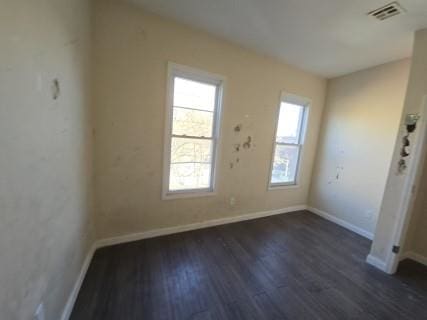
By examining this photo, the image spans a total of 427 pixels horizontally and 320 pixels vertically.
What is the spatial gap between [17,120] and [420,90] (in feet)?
10.7

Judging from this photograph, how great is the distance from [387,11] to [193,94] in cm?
213

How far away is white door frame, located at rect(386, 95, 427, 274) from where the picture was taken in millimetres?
1896

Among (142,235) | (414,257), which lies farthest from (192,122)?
(414,257)

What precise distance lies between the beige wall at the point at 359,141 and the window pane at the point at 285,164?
51cm

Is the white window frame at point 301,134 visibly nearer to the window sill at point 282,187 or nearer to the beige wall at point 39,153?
the window sill at point 282,187

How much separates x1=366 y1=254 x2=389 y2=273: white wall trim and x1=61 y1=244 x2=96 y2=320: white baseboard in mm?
3142

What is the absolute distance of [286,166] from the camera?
3.59 meters

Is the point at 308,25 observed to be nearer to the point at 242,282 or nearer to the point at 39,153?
the point at 39,153

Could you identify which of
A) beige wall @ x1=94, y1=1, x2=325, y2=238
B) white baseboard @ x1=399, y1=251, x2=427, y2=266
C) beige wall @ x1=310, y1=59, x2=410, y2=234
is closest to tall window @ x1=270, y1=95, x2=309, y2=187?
beige wall @ x1=94, y1=1, x2=325, y2=238

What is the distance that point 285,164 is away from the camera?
356cm

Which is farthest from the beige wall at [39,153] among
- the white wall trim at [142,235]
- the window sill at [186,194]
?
the window sill at [186,194]

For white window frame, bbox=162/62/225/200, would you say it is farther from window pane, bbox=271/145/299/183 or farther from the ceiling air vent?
the ceiling air vent

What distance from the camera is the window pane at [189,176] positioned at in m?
2.53

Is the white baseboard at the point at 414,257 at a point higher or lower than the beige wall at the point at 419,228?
lower
